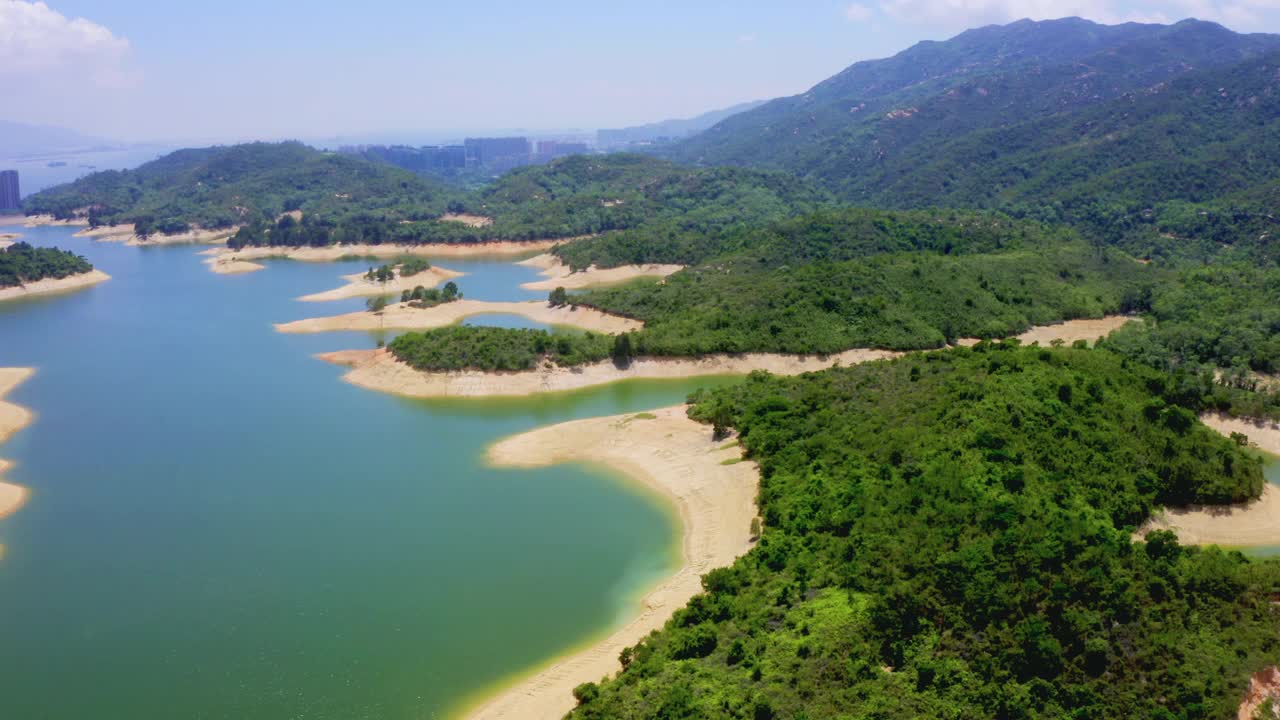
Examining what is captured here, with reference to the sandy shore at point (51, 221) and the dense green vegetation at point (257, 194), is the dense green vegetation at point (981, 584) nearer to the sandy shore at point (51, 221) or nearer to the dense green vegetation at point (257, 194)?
the dense green vegetation at point (257, 194)

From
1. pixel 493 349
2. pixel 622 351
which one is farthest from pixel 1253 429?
pixel 493 349

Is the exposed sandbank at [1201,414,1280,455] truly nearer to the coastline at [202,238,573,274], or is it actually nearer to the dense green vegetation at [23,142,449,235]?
the coastline at [202,238,573,274]

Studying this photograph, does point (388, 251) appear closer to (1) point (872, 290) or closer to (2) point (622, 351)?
(2) point (622, 351)

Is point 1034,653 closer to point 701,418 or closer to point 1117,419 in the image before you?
point 1117,419

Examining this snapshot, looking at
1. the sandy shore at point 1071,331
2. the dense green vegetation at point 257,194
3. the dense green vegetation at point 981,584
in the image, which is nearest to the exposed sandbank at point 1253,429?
the dense green vegetation at point 981,584

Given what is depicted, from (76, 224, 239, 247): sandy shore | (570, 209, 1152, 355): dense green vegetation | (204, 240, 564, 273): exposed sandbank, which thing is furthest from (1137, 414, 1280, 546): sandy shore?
(76, 224, 239, 247): sandy shore

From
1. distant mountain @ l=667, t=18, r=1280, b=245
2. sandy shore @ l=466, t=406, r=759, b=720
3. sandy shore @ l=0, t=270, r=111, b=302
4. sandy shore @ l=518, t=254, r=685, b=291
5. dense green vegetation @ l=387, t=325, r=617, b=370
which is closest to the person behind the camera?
sandy shore @ l=466, t=406, r=759, b=720
